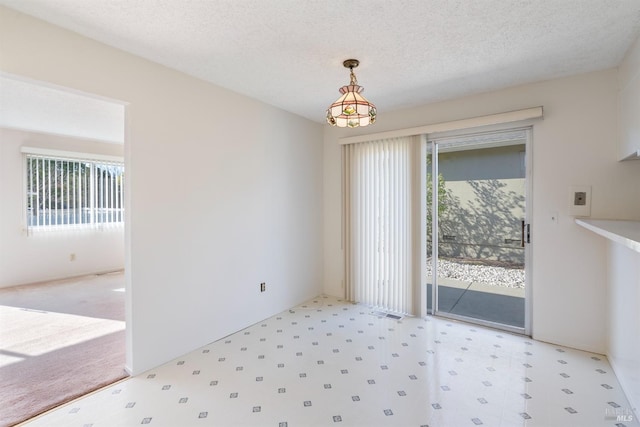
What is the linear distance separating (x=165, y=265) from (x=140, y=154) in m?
1.00

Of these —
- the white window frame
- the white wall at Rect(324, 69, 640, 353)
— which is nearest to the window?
the white window frame

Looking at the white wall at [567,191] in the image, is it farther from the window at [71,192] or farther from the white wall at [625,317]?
the window at [71,192]

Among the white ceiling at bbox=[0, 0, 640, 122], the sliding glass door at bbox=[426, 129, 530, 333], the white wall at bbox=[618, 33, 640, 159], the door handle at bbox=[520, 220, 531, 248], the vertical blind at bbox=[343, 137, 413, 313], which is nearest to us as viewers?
the white ceiling at bbox=[0, 0, 640, 122]

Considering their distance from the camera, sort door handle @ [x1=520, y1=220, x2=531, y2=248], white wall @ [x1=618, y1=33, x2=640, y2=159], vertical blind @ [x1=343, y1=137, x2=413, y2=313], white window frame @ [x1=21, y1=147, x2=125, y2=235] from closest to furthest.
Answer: white wall @ [x1=618, y1=33, x2=640, y2=159]
door handle @ [x1=520, y1=220, x2=531, y2=248]
vertical blind @ [x1=343, y1=137, x2=413, y2=313]
white window frame @ [x1=21, y1=147, x2=125, y2=235]

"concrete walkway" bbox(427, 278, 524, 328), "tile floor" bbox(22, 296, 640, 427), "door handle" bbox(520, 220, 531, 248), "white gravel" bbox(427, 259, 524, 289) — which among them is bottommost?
"tile floor" bbox(22, 296, 640, 427)

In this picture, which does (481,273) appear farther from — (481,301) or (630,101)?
(630,101)

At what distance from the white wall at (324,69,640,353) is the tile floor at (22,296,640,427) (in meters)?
0.33

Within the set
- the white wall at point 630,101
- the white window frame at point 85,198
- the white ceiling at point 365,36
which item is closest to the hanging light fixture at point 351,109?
the white ceiling at point 365,36

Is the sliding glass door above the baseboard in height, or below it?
above

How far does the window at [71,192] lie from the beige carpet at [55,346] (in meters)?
1.39

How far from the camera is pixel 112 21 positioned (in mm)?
2072

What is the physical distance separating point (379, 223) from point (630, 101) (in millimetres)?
2636

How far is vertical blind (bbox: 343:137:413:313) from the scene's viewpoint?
13.1 ft
